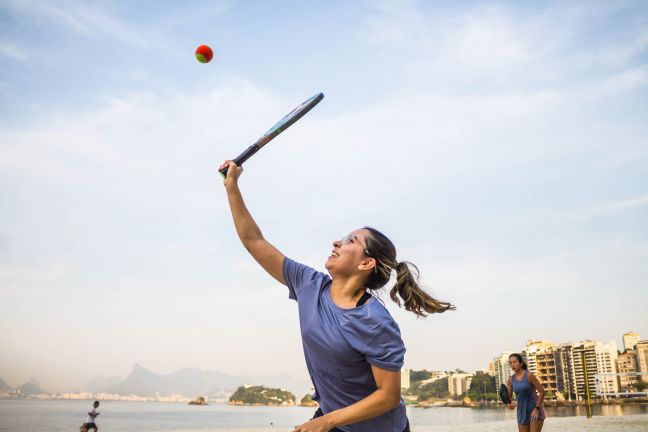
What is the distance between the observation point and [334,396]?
2.85 meters

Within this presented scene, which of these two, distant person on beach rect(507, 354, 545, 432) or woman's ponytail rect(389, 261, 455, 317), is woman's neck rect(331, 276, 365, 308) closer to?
woman's ponytail rect(389, 261, 455, 317)

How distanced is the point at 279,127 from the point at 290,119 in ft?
0.37

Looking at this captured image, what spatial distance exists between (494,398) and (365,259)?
180392mm

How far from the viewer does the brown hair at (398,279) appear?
3131 millimetres

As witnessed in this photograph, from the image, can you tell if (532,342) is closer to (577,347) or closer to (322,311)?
(577,347)

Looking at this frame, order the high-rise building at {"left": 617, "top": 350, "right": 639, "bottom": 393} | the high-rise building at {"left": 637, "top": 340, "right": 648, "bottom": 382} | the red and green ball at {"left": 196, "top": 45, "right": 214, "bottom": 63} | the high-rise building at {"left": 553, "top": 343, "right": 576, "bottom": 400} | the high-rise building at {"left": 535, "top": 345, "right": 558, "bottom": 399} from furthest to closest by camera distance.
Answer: the high-rise building at {"left": 617, "top": 350, "right": 639, "bottom": 393} → the high-rise building at {"left": 637, "top": 340, "right": 648, "bottom": 382} → the high-rise building at {"left": 535, "top": 345, "right": 558, "bottom": 399} → the high-rise building at {"left": 553, "top": 343, "right": 576, "bottom": 400} → the red and green ball at {"left": 196, "top": 45, "right": 214, "bottom": 63}

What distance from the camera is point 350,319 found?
8.93 feet

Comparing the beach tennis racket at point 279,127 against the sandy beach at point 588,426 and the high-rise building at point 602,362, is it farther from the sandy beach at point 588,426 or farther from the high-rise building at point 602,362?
the high-rise building at point 602,362

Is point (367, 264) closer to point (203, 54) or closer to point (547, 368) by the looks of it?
point (203, 54)

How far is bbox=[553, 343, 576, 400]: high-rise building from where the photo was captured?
473 feet

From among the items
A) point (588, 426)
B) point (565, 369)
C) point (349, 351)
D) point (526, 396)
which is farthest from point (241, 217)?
point (565, 369)

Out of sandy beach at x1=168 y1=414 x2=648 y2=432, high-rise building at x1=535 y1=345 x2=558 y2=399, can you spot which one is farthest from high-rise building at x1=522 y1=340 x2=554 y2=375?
sandy beach at x1=168 y1=414 x2=648 y2=432

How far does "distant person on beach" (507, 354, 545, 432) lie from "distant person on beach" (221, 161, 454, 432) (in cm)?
847

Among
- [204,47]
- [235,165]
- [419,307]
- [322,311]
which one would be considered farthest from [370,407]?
[204,47]
